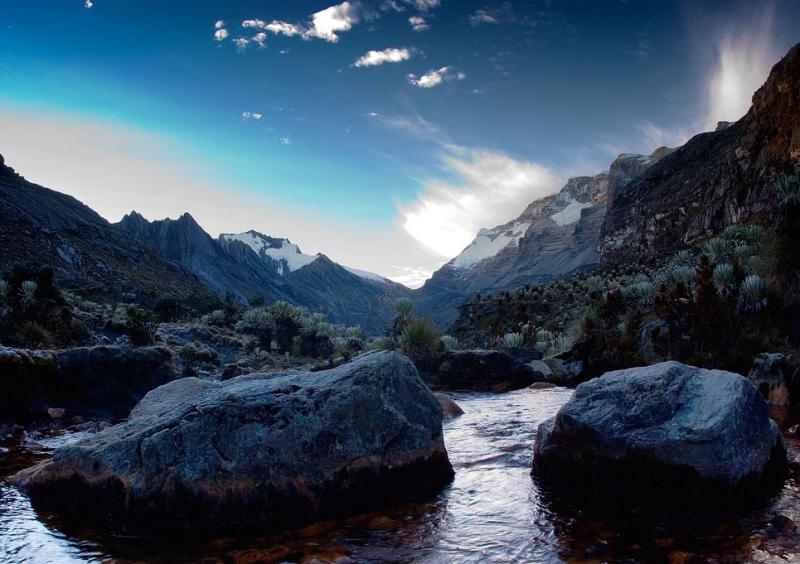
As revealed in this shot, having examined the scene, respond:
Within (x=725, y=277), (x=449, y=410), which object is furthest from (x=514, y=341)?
(x=449, y=410)

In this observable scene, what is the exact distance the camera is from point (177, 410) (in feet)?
19.5

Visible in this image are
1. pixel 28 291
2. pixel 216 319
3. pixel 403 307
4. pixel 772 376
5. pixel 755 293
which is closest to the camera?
pixel 772 376

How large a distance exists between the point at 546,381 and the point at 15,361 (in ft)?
52.2

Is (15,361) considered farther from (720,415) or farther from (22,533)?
(720,415)

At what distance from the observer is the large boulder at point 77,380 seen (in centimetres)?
1166

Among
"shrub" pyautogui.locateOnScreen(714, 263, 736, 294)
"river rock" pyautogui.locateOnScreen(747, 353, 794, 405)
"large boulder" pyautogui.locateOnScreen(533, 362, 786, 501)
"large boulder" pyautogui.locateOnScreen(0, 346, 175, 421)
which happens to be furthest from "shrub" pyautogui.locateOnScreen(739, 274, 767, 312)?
"large boulder" pyautogui.locateOnScreen(0, 346, 175, 421)

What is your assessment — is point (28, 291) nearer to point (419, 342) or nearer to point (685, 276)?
point (419, 342)

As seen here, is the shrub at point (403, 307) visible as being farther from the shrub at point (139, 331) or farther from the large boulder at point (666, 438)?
the large boulder at point (666, 438)

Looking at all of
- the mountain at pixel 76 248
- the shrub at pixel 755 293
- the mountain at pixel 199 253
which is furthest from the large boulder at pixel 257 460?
the mountain at pixel 199 253

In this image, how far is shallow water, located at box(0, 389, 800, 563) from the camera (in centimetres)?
441

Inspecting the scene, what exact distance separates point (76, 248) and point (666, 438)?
79567 mm

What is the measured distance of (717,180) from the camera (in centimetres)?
5038

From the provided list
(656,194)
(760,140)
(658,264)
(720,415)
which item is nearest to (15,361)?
(720,415)

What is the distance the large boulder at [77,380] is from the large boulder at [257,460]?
23.2 ft
